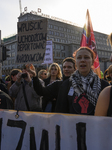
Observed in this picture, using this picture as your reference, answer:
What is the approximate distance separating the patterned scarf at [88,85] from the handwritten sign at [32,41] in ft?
4.00

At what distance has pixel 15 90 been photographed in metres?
3.38

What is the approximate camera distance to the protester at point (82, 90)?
2.07 meters

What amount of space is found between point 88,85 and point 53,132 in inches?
32.3

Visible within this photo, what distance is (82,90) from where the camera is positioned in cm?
213

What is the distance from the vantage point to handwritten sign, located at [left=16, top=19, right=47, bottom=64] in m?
3.32

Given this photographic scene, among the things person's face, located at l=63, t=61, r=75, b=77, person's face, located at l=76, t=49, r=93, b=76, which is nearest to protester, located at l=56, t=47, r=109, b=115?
person's face, located at l=76, t=49, r=93, b=76

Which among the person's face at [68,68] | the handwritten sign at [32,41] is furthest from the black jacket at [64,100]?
the handwritten sign at [32,41]

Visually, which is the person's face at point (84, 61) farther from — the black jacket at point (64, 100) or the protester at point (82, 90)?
the black jacket at point (64, 100)

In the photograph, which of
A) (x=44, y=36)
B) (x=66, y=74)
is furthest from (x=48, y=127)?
(x=44, y=36)

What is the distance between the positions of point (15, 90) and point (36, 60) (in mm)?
722

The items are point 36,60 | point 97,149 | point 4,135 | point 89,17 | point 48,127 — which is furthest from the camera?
point 89,17

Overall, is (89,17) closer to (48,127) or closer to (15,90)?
(15,90)

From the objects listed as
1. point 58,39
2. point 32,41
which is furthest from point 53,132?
point 58,39

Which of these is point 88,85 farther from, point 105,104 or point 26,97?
point 26,97
